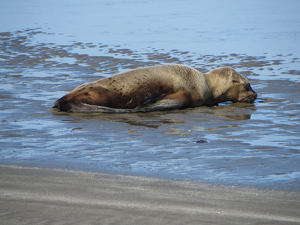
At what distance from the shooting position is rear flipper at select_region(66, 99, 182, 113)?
7.86 meters

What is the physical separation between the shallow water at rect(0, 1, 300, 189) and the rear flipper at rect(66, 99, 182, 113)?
0.17m

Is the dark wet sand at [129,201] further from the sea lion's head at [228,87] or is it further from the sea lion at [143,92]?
the sea lion's head at [228,87]

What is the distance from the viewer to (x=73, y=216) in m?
3.20

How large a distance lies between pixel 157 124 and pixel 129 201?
3430mm

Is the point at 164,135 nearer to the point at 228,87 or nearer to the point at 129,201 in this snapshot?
the point at 129,201

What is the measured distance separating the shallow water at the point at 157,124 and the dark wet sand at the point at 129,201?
0.35 metres

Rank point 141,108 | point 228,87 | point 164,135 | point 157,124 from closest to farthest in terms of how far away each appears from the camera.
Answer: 1. point 164,135
2. point 157,124
3. point 141,108
4. point 228,87

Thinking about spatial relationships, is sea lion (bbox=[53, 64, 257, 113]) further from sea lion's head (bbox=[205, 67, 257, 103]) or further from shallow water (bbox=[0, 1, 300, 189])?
shallow water (bbox=[0, 1, 300, 189])

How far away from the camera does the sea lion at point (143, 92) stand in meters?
7.98

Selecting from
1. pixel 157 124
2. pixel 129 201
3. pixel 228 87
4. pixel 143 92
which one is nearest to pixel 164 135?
pixel 157 124

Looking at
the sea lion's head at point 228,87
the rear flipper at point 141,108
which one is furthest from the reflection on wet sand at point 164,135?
the sea lion's head at point 228,87

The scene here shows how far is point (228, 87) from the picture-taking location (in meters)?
9.16

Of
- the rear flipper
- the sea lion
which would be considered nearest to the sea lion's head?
the sea lion

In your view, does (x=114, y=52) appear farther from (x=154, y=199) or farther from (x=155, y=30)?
(x=154, y=199)
